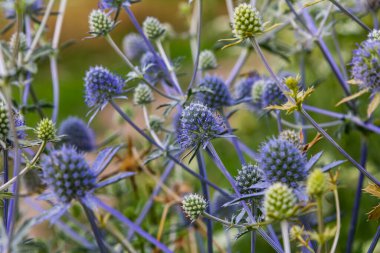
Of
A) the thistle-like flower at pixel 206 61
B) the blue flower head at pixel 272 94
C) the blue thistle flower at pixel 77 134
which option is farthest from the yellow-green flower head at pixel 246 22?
the blue thistle flower at pixel 77 134

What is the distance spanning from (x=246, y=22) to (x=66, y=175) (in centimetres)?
48

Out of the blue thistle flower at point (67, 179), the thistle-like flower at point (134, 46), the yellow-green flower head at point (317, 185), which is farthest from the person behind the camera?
the thistle-like flower at point (134, 46)

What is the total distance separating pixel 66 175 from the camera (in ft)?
3.19

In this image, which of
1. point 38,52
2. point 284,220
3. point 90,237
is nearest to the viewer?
point 284,220

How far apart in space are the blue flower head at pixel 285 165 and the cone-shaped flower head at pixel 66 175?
331mm

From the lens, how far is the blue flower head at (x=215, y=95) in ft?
5.09

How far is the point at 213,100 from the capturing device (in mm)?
1565

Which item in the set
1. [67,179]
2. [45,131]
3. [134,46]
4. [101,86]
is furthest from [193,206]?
[134,46]

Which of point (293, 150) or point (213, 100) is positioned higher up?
point (213, 100)

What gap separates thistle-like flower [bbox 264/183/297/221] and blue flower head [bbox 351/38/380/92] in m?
0.34

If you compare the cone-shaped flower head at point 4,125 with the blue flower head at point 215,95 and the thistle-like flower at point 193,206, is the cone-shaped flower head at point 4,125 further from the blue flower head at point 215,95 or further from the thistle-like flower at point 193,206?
the blue flower head at point 215,95

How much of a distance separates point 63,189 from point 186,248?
3.62 feet

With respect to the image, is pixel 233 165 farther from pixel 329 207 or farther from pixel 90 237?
pixel 90 237

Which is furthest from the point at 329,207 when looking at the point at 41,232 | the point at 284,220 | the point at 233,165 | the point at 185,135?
the point at 41,232
